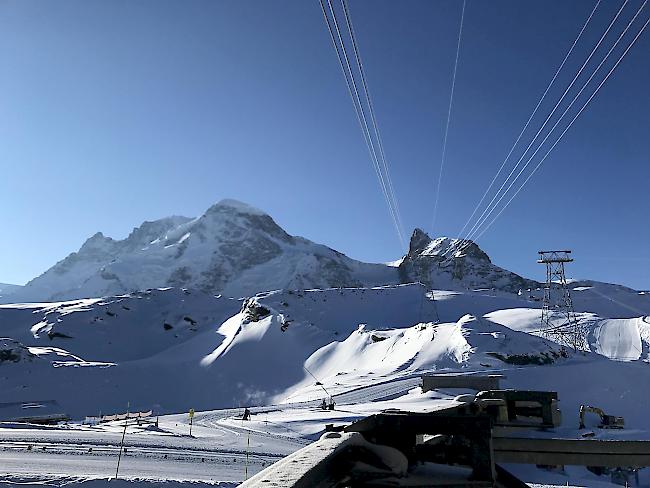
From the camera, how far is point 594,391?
31.6 meters

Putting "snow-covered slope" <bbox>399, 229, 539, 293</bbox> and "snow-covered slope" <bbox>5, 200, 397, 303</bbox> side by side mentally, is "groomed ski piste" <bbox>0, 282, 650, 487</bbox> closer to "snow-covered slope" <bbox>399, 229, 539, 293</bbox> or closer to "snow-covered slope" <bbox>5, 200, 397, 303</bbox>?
"snow-covered slope" <bbox>399, 229, 539, 293</bbox>

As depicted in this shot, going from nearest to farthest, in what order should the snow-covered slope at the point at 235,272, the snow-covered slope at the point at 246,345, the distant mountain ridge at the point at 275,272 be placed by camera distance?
the snow-covered slope at the point at 246,345
the distant mountain ridge at the point at 275,272
the snow-covered slope at the point at 235,272

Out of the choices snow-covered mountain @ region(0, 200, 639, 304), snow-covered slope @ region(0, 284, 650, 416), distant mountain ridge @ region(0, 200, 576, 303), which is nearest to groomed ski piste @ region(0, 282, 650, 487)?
snow-covered slope @ region(0, 284, 650, 416)

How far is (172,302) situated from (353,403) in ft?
164

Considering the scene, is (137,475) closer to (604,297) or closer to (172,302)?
(172,302)

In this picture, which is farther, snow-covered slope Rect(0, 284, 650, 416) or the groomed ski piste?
snow-covered slope Rect(0, 284, 650, 416)

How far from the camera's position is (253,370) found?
49812 millimetres

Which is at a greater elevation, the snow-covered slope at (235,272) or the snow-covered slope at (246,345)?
the snow-covered slope at (235,272)

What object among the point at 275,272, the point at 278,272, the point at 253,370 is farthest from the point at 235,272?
the point at 253,370

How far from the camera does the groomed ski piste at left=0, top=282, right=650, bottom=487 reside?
14734mm

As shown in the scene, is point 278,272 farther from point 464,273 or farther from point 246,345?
point 246,345

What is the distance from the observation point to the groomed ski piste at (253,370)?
14734 mm

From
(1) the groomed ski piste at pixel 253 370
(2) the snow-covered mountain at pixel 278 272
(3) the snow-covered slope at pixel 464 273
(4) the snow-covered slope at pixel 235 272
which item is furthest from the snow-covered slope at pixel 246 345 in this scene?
(4) the snow-covered slope at pixel 235 272

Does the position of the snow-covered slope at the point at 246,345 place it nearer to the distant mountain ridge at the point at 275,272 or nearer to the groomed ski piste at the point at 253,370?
the groomed ski piste at the point at 253,370
